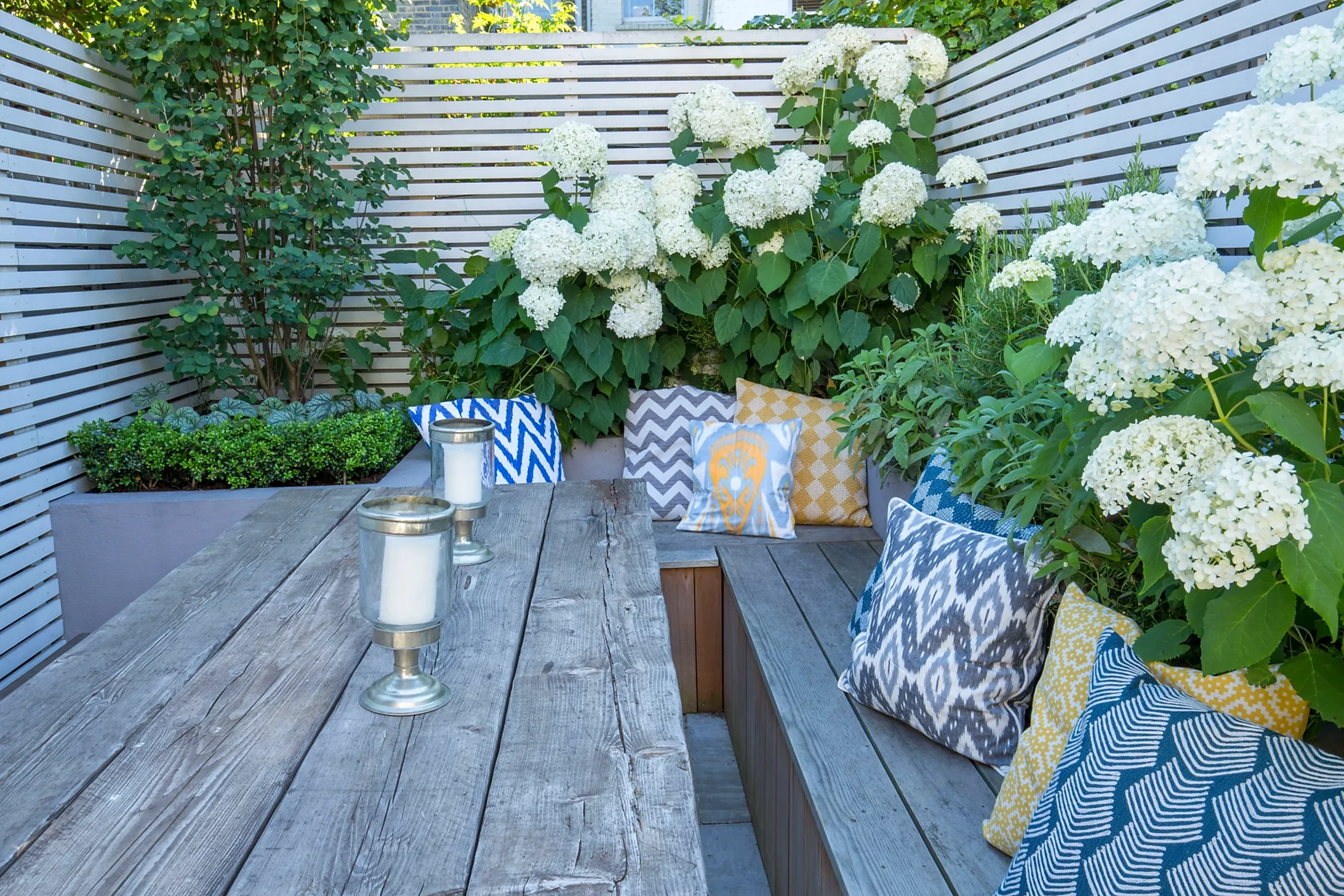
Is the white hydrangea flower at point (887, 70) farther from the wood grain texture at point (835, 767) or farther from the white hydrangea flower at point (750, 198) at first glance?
the wood grain texture at point (835, 767)

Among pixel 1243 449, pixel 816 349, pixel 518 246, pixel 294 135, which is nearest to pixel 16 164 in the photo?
pixel 294 135

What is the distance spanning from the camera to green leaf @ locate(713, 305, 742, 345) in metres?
3.29

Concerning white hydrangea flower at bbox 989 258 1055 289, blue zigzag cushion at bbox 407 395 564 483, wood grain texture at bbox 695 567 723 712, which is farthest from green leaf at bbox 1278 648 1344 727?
blue zigzag cushion at bbox 407 395 564 483

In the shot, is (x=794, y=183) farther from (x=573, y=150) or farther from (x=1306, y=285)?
(x=1306, y=285)

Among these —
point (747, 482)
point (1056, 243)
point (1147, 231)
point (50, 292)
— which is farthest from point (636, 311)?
point (1147, 231)

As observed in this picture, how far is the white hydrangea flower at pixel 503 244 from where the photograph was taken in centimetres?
340

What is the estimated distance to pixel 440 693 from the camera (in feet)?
4.05

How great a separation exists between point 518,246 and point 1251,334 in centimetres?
247

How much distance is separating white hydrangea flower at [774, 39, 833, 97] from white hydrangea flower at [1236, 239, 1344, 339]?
113 inches

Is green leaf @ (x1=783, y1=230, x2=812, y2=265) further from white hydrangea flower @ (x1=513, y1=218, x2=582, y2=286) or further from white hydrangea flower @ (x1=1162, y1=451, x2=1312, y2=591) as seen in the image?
white hydrangea flower @ (x1=1162, y1=451, x2=1312, y2=591)

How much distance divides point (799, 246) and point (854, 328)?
1.02 ft

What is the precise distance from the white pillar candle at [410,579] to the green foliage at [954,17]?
10.2 ft

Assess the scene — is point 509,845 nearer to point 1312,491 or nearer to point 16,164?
point 1312,491

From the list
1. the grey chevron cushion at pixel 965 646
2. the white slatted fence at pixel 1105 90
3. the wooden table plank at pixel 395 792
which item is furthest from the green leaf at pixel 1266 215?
the wooden table plank at pixel 395 792
